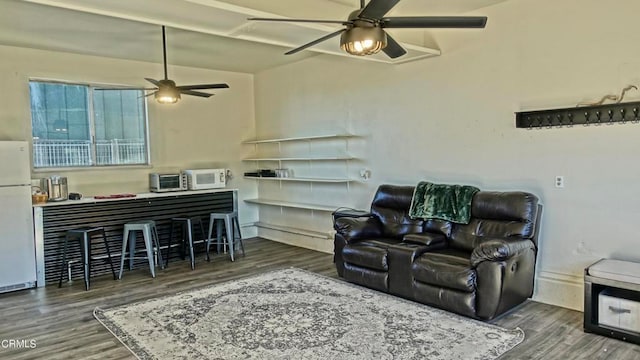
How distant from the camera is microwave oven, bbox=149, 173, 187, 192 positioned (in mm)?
6219

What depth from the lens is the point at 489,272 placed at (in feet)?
11.5

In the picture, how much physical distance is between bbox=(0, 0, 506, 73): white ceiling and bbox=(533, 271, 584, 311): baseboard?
2.59m

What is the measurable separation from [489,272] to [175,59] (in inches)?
201

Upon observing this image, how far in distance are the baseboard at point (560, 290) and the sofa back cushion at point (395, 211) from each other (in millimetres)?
1245

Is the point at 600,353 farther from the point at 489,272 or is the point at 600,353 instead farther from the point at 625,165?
the point at 625,165

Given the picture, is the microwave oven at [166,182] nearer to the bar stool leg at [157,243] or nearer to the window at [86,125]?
the window at [86,125]

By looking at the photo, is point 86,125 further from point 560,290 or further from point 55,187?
point 560,290

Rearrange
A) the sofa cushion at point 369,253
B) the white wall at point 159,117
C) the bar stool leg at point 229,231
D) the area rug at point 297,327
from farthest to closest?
1. the bar stool leg at point 229,231
2. the white wall at point 159,117
3. the sofa cushion at point 369,253
4. the area rug at point 297,327

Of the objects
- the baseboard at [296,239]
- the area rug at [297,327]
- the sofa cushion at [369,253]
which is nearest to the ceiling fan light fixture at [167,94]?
the area rug at [297,327]

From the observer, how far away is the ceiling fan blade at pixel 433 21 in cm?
263

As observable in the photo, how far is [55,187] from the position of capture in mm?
5320

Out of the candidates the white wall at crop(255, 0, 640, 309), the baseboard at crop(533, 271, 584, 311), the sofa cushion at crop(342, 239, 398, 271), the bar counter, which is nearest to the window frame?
the bar counter

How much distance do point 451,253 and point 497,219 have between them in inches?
22.2

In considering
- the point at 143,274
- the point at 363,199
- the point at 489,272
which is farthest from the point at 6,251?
the point at 489,272
